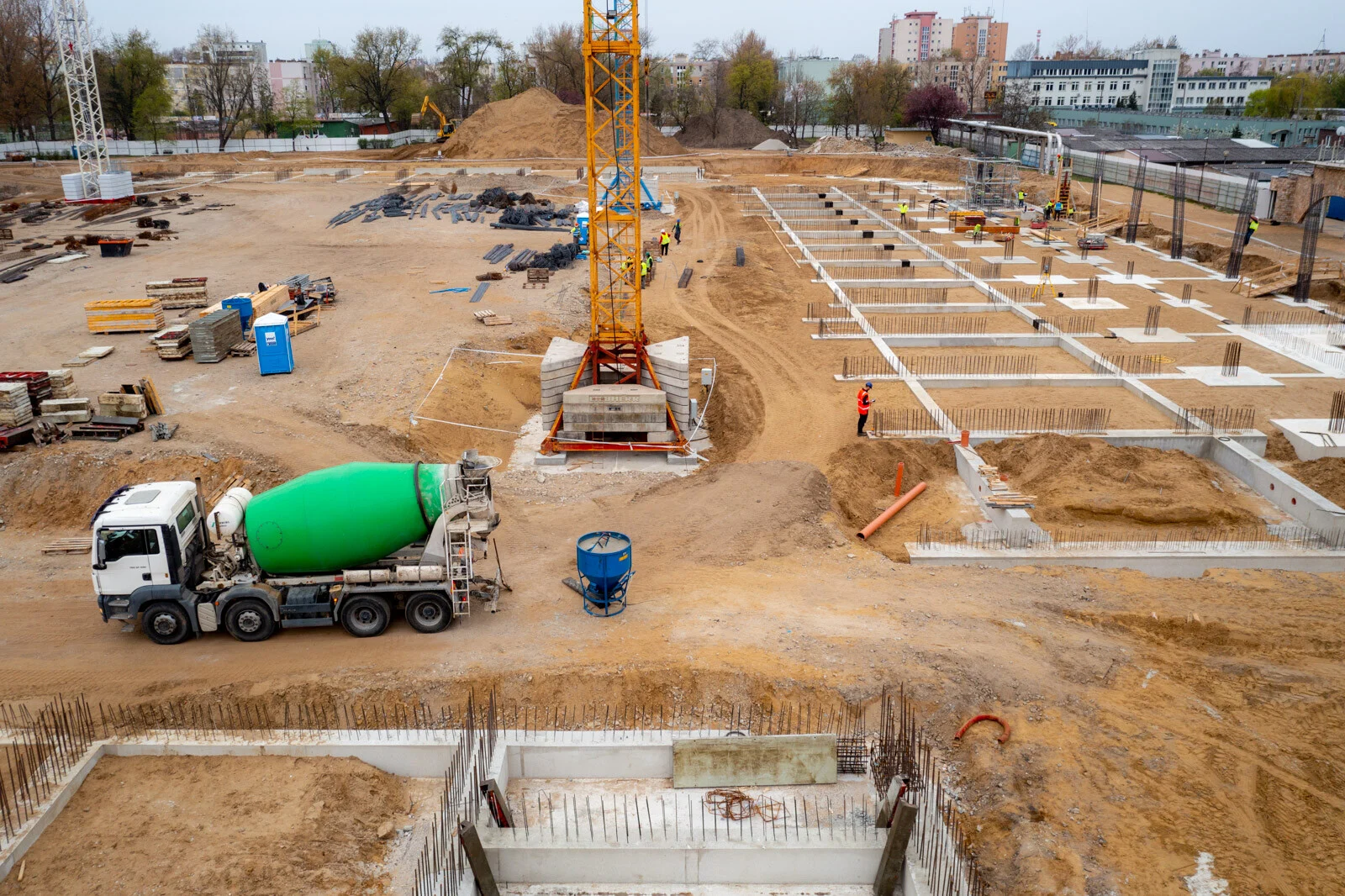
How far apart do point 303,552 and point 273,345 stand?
11.6 meters

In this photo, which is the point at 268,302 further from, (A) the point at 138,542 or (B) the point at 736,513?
(B) the point at 736,513

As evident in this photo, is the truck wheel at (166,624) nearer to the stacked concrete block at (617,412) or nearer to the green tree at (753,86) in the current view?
the stacked concrete block at (617,412)

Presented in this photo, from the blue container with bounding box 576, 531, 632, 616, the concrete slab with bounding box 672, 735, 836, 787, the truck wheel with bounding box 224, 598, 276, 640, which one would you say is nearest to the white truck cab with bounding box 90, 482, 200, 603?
the truck wheel with bounding box 224, 598, 276, 640

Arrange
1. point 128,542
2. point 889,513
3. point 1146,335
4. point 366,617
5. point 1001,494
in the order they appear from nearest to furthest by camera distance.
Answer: point 128,542, point 366,617, point 1001,494, point 889,513, point 1146,335

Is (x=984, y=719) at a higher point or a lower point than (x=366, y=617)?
lower

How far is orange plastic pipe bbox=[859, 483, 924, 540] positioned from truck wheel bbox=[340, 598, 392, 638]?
8.14 metres

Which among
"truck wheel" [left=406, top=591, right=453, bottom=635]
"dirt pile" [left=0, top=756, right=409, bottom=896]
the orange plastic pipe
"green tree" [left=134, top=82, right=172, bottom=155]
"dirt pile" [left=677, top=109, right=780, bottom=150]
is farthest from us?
"dirt pile" [left=677, top=109, right=780, bottom=150]

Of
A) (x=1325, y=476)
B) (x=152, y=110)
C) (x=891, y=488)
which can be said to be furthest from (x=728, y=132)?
(x=1325, y=476)

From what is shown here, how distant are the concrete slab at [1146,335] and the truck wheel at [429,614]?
22682mm

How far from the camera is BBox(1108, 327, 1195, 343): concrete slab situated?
27750 millimetres

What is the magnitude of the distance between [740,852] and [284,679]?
6.24 meters

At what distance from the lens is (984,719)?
11.2 m

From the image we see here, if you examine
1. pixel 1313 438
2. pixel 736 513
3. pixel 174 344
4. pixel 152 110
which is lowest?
pixel 736 513

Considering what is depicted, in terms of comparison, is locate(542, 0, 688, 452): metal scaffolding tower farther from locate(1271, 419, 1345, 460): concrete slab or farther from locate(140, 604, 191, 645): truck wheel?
locate(1271, 419, 1345, 460): concrete slab
